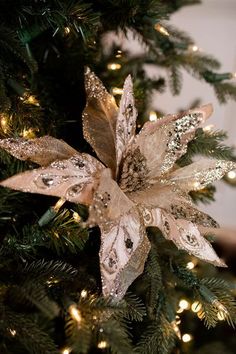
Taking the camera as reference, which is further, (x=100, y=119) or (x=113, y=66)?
(x=113, y=66)

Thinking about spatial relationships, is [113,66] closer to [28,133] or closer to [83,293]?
[28,133]

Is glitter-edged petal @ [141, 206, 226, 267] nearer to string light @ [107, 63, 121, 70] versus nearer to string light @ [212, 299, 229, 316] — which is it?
string light @ [212, 299, 229, 316]

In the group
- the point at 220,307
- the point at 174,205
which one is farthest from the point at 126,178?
the point at 220,307

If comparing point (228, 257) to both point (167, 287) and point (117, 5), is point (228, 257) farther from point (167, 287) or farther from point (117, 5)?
point (117, 5)

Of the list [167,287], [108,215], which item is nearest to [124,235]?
[108,215]

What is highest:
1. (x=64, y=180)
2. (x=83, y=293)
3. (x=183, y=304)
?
(x=64, y=180)

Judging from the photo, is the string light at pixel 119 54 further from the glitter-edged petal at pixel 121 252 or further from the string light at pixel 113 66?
the glitter-edged petal at pixel 121 252

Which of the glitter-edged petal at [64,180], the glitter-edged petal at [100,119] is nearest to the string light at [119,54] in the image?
the glitter-edged petal at [100,119]
